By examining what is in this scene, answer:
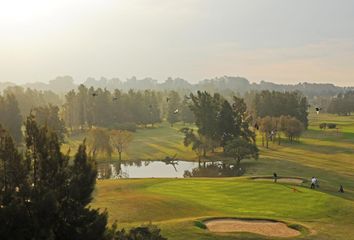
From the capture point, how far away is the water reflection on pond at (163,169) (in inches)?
3189

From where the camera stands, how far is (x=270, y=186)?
50406 millimetres

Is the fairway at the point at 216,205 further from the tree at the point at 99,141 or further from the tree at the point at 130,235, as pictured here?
the tree at the point at 99,141

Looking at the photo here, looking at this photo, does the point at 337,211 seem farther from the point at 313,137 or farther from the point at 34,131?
the point at 313,137

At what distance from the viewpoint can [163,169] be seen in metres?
89.1

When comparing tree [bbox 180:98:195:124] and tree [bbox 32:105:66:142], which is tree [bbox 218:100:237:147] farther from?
tree [bbox 180:98:195:124]

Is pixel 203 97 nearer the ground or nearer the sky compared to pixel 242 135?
nearer the sky

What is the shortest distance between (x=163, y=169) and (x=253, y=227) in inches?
2190

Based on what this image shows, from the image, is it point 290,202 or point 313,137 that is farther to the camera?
point 313,137

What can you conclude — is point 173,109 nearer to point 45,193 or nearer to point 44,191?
point 44,191

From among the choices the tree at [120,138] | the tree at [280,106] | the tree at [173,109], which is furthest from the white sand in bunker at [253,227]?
the tree at [173,109]

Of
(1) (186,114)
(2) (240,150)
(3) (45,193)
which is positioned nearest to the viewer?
(3) (45,193)

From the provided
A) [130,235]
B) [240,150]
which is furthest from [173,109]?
[130,235]

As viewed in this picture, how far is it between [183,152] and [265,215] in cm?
6919

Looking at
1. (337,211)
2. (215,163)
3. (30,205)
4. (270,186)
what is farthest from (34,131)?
(215,163)
